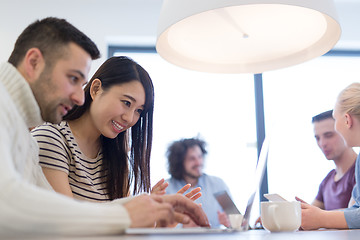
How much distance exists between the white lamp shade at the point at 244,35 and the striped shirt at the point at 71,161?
1.39 feet

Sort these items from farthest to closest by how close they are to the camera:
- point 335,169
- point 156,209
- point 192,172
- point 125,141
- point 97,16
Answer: point 97,16 < point 192,172 < point 335,169 < point 125,141 < point 156,209

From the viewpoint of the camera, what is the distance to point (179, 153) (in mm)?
3285

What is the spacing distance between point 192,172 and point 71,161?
78.1 inches

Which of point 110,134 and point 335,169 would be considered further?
point 335,169

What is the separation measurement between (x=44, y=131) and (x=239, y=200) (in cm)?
255

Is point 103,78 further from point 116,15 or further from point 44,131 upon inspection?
point 116,15

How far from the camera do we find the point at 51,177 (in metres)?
1.16

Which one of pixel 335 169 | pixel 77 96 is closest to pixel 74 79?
pixel 77 96

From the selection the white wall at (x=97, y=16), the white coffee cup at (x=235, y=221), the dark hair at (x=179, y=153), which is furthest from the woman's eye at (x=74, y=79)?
the white wall at (x=97, y=16)

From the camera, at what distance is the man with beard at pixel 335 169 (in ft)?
7.87

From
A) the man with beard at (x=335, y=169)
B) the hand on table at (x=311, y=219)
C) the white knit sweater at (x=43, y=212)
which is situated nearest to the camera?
the white knit sweater at (x=43, y=212)

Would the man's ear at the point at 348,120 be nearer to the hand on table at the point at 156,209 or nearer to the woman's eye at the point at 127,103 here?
the woman's eye at the point at 127,103

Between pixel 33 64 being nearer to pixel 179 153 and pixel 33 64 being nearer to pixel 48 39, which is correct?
pixel 48 39

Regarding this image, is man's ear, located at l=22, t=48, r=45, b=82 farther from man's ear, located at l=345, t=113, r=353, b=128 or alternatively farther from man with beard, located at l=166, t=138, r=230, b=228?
man with beard, located at l=166, t=138, r=230, b=228
